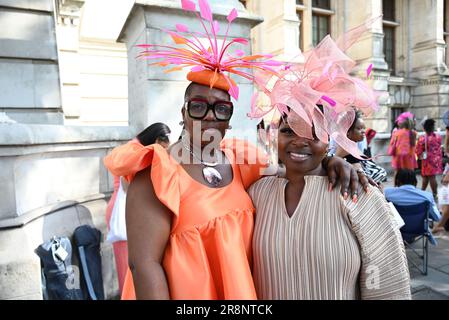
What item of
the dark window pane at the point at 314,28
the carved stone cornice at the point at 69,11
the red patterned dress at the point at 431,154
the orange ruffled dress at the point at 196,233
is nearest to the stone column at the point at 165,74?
the orange ruffled dress at the point at 196,233

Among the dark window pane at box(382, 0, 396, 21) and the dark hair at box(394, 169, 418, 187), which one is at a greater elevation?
the dark window pane at box(382, 0, 396, 21)

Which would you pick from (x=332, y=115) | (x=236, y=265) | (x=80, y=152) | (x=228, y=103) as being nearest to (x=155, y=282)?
(x=236, y=265)

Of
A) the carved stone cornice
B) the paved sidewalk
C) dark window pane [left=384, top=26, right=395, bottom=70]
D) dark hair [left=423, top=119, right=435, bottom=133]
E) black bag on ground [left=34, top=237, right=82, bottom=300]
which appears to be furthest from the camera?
dark window pane [left=384, top=26, right=395, bottom=70]

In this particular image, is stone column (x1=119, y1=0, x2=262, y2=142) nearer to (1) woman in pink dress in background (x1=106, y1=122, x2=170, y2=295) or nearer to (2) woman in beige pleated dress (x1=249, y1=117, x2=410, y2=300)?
(1) woman in pink dress in background (x1=106, y1=122, x2=170, y2=295)

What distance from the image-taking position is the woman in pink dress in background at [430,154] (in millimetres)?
6965

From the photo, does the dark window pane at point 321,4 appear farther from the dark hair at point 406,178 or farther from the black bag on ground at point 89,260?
the black bag on ground at point 89,260

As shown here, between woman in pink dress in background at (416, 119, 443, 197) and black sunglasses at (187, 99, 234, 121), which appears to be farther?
woman in pink dress in background at (416, 119, 443, 197)

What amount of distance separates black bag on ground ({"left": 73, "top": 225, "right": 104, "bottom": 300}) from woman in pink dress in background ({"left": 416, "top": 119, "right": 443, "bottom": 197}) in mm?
6880

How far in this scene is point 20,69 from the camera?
4.42 meters

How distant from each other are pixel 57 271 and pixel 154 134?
129 cm

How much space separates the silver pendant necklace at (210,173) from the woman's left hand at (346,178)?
504 mm

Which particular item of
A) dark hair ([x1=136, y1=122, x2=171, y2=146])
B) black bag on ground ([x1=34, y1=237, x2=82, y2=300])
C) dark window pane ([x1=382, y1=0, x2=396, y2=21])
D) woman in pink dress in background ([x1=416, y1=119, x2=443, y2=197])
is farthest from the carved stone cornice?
dark window pane ([x1=382, y1=0, x2=396, y2=21])

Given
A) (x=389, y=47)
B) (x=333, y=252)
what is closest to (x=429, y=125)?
(x=333, y=252)

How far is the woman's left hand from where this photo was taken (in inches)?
53.2
